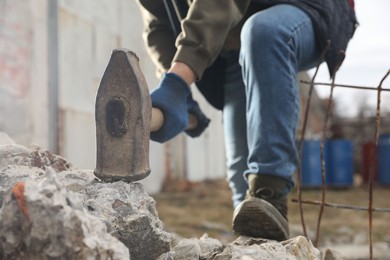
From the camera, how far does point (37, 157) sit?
1.50 meters

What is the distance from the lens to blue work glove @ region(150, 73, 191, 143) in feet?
5.26

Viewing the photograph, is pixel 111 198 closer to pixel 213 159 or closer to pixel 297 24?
pixel 297 24

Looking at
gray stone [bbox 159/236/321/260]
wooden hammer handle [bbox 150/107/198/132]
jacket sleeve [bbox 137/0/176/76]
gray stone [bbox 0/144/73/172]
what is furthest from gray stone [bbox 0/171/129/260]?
jacket sleeve [bbox 137/0/176/76]

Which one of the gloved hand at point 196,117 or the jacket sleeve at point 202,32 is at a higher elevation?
the jacket sleeve at point 202,32

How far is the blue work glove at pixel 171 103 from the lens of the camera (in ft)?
5.26

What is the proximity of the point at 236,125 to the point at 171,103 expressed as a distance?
575 millimetres

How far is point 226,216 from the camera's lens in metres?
6.04

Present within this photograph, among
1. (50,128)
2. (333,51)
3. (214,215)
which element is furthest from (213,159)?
(333,51)

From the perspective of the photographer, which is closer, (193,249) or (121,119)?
(121,119)

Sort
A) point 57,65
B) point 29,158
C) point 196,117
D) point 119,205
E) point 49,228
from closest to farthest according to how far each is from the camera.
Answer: point 49,228
point 119,205
point 29,158
point 196,117
point 57,65

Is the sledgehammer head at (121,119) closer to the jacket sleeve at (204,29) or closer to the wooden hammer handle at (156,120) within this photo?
the wooden hammer handle at (156,120)

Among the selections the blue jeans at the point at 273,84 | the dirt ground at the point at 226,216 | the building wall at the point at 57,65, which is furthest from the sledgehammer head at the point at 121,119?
the dirt ground at the point at 226,216

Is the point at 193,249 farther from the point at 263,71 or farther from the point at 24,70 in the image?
the point at 24,70

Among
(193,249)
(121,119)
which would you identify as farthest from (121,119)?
(193,249)
